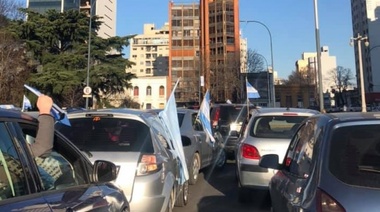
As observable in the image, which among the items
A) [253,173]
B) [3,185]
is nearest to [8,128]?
[3,185]

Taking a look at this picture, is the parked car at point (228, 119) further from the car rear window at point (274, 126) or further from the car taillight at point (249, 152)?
the car taillight at point (249, 152)

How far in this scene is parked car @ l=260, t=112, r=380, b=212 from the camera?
9.46ft

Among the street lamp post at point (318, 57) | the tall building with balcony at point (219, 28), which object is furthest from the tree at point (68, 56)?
the tall building with balcony at point (219, 28)

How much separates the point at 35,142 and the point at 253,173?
202 inches

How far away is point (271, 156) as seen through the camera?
4898mm

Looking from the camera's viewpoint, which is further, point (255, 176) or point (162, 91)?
point (162, 91)

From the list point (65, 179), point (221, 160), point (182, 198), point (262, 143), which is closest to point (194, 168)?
point (182, 198)

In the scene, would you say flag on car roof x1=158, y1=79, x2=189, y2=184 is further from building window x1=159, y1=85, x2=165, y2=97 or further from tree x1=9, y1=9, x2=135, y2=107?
building window x1=159, y1=85, x2=165, y2=97

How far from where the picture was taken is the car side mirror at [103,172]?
363cm

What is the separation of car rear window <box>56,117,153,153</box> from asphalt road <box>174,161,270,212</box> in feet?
8.46

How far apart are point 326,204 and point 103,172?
5.75 ft

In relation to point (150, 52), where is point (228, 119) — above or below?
below

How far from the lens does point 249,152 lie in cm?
775

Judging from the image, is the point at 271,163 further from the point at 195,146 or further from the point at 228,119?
the point at 228,119
